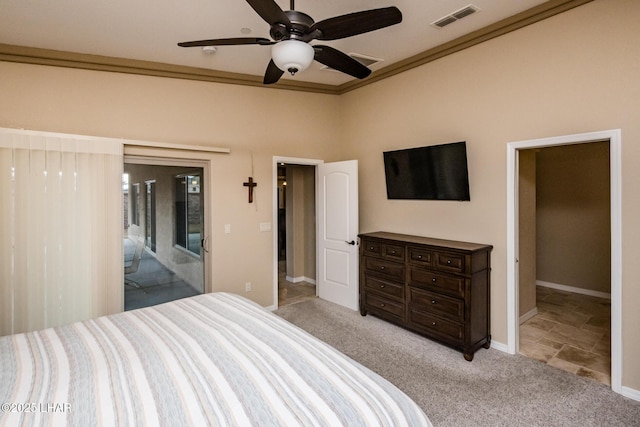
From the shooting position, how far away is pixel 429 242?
345 centimetres

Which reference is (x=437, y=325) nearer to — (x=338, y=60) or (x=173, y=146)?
(x=338, y=60)

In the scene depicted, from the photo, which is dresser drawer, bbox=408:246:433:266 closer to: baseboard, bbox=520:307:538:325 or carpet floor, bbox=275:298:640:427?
carpet floor, bbox=275:298:640:427

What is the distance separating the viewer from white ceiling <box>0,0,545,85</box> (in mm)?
2600

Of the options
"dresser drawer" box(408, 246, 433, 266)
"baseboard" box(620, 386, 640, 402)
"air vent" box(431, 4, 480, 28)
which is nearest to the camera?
"baseboard" box(620, 386, 640, 402)

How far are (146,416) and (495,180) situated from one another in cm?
332

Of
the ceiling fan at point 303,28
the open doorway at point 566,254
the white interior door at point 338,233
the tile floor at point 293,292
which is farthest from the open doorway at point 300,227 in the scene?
the ceiling fan at point 303,28

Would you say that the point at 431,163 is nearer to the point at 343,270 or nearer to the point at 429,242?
the point at 429,242

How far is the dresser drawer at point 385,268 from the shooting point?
364 cm

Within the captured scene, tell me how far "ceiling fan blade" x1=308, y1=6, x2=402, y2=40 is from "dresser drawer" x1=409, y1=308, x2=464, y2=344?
2673mm

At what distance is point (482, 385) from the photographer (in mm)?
2623

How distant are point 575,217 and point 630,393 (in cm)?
358

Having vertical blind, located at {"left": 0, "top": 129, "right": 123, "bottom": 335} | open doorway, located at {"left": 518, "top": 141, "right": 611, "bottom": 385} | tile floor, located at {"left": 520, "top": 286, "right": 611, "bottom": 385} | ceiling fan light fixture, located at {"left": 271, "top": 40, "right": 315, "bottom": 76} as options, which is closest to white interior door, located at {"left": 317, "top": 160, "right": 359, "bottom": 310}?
open doorway, located at {"left": 518, "top": 141, "right": 611, "bottom": 385}

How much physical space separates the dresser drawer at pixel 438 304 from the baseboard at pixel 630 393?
1.20 m

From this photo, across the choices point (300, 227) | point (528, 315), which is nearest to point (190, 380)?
point (528, 315)
